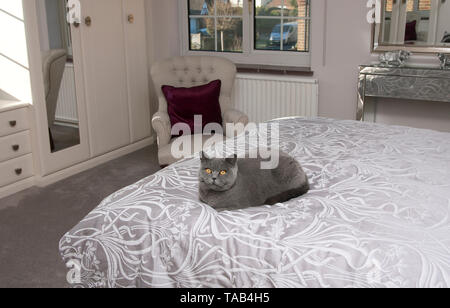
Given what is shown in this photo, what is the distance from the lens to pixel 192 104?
3.79 m

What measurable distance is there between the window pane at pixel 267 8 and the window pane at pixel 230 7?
0.14 metres

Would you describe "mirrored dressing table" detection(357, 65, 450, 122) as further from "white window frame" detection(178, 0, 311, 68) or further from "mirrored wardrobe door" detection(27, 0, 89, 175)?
"mirrored wardrobe door" detection(27, 0, 89, 175)

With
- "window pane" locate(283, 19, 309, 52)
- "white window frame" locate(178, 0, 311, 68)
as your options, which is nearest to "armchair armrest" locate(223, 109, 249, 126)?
"white window frame" locate(178, 0, 311, 68)

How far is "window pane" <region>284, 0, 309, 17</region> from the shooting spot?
427 centimetres

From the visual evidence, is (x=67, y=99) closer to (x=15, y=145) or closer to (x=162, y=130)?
(x=15, y=145)

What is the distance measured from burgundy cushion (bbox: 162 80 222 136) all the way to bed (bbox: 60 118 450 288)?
1.77m

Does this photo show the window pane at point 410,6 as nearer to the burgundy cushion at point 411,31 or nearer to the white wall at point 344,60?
the burgundy cushion at point 411,31

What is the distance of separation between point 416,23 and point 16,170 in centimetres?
309

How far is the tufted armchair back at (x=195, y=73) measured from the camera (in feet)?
13.3

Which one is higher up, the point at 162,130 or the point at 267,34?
the point at 267,34

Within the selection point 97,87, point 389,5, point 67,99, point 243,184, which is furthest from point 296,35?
point 243,184

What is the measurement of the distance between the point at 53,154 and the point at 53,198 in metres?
0.43
